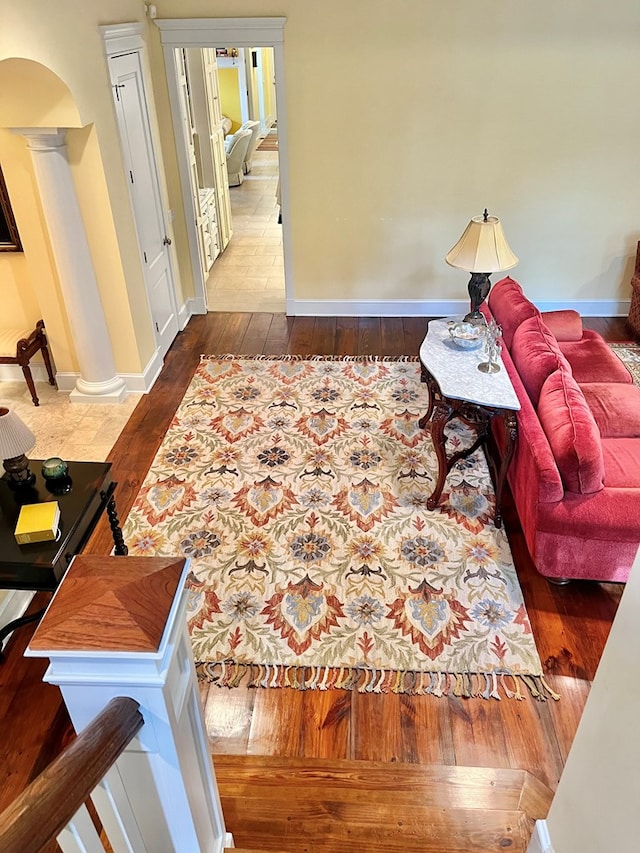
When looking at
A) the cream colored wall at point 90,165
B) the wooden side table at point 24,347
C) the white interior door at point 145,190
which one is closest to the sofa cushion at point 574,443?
the cream colored wall at point 90,165

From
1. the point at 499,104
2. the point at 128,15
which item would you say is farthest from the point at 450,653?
the point at 128,15

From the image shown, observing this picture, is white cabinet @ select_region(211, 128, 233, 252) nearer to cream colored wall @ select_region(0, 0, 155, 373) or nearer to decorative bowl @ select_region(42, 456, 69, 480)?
cream colored wall @ select_region(0, 0, 155, 373)

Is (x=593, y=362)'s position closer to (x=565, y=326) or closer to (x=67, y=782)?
(x=565, y=326)

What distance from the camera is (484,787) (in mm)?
2270

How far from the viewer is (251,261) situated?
767 centimetres

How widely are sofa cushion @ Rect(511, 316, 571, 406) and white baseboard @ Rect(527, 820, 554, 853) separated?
2064 mm

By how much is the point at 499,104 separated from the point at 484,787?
16.1 ft

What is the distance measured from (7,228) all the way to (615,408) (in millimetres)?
4324

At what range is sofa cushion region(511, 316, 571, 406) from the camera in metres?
3.49

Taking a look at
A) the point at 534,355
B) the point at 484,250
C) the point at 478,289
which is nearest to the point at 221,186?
the point at 478,289

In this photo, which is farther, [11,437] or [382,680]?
[382,680]

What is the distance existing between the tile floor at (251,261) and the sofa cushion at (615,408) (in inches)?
132

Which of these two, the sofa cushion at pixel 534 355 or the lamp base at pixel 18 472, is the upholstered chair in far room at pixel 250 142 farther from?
the lamp base at pixel 18 472

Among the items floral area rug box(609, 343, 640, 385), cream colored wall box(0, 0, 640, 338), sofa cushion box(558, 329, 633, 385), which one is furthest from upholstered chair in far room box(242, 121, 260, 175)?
sofa cushion box(558, 329, 633, 385)
